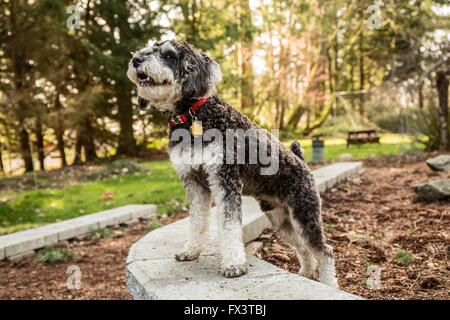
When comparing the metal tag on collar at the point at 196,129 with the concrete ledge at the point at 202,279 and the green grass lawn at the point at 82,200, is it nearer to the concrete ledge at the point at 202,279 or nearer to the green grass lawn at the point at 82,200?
the concrete ledge at the point at 202,279

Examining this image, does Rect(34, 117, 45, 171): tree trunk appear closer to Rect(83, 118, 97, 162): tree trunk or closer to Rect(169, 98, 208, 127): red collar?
Rect(83, 118, 97, 162): tree trunk

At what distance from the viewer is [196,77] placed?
2.76 metres

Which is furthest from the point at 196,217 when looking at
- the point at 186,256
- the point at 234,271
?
the point at 234,271

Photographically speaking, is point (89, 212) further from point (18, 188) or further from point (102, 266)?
point (18, 188)

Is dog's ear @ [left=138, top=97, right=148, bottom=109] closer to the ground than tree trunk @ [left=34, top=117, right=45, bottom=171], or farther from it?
farther from it

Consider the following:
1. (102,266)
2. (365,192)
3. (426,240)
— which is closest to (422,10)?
(365,192)

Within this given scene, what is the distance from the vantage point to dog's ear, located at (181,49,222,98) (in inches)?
109

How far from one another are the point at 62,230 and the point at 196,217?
3.73 meters

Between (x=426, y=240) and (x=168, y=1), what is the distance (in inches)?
616

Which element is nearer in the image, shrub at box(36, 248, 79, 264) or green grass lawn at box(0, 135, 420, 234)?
shrub at box(36, 248, 79, 264)

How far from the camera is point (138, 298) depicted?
275 centimetres

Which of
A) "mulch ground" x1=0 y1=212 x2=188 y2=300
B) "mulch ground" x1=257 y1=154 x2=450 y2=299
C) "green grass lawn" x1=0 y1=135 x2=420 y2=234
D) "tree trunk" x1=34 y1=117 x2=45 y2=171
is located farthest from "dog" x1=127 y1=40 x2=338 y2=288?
"tree trunk" x1=34 y1=117 x2=45 y2=171

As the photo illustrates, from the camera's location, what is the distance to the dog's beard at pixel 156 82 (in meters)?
2.69

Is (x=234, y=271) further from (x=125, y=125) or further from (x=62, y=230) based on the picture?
(x=125, y=125)
